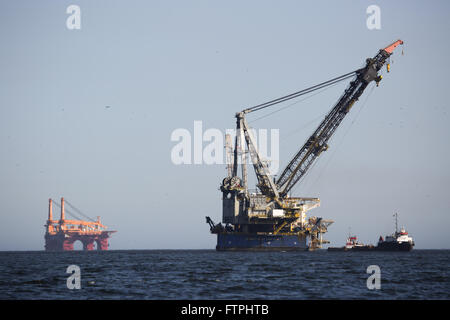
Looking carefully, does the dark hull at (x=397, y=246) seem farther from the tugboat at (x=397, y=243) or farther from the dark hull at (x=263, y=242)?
the dark hull at (x=263, y=242)

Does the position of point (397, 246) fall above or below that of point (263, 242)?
below

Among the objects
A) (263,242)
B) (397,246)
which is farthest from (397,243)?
(263,242)

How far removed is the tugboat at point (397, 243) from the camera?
13562cm

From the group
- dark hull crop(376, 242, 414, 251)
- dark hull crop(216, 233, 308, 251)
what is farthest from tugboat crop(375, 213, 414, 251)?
dark hull crop(216, 233, 308, 251)

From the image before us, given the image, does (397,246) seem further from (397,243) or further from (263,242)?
(263,242)

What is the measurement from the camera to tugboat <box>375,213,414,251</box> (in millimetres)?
135625

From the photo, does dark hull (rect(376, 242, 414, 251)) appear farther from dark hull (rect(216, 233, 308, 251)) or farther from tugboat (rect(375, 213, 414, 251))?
dark hull (rect(216, 233, 308, 251))

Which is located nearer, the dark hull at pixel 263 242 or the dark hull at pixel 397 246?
the dark hull at pixel 263 242

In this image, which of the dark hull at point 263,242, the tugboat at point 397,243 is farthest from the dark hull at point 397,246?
the dark hull at point 263,242

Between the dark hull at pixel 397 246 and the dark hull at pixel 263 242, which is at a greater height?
the dark hull at pixel 263 242

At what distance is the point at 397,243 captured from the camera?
13538cm

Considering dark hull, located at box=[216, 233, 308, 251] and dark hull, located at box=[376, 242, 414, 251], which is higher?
dark hull, located at box=[216, 233, 308, 251]
